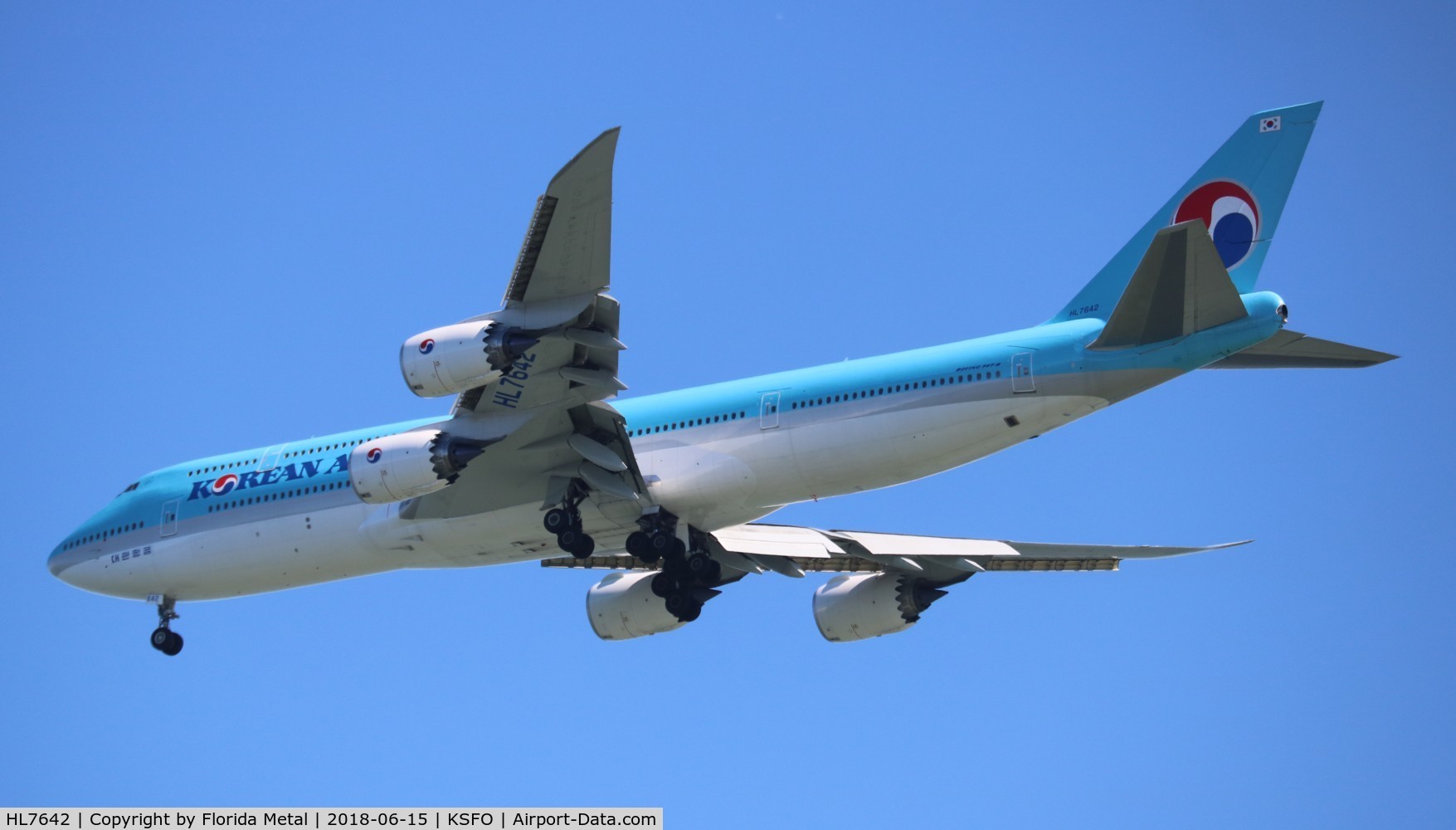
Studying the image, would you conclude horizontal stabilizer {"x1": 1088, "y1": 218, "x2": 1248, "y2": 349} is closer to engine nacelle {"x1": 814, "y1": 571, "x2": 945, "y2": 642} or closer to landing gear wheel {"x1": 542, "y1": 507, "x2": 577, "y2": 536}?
landing gear wheel {"x1": 542, "y1": 507, "x2": 577, "y2": 536}

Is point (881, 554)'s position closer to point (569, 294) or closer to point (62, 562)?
point (569, 294)

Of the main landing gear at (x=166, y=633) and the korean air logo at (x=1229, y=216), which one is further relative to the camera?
the main landing gear at (x=166, y=633)

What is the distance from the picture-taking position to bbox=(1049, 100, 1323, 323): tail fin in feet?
75.6

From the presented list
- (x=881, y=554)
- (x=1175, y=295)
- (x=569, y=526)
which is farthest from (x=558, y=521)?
(x=1175, y=295)

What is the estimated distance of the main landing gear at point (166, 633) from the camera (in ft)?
91.7

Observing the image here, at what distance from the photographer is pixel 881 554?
1135 inches

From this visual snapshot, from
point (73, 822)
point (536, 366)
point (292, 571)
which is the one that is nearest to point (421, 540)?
point (292, 571)

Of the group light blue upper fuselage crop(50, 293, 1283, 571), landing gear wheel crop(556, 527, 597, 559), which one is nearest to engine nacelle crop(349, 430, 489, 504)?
light blue upper fuselage crop(50, 293, 1283, 571)

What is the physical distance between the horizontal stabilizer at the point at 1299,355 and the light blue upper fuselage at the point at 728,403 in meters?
0.78

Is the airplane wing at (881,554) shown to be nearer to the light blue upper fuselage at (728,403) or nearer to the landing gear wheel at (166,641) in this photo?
the light blue upper fuselage at (728,403)

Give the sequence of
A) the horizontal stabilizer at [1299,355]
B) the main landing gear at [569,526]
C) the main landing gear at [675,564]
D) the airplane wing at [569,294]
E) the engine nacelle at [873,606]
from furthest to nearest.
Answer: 1. the engine nacelle at [873,606]
2. the main landing gear at [675,564]
3. the main landing gear at [569,526]
4. the horizontal stabilizer at [1299,355]
5. the airplane wing at [569,294]

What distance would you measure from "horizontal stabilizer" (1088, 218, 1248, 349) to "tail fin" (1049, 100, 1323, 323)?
1.34 meters
